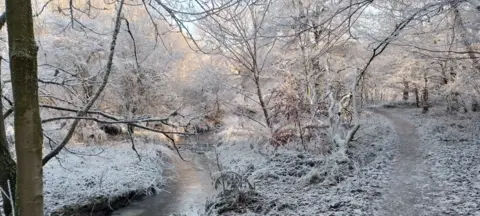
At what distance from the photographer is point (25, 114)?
3.52ft

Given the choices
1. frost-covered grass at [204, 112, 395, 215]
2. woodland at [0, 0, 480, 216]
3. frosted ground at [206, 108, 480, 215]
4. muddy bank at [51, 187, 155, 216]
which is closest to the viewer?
woodland at [0, 0, 480, 216]

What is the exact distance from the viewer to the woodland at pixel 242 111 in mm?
2316

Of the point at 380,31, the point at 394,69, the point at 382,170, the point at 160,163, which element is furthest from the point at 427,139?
the point at 394,69

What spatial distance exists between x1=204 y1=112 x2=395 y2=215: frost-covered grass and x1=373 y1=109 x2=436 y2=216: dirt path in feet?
0.77

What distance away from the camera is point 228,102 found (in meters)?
20.6

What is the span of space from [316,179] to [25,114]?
7.64 meters

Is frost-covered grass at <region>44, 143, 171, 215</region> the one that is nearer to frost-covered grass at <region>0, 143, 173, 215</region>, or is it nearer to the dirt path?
frost-covered grass at <region>0, 143, 173, 215</region>

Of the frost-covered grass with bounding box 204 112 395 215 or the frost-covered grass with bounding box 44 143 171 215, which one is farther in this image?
the frost-covered grass with bounding box 44 143 171 215

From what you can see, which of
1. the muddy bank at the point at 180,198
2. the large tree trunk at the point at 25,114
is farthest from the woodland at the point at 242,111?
the muddy bank at the point at 180,198

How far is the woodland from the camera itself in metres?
2.32

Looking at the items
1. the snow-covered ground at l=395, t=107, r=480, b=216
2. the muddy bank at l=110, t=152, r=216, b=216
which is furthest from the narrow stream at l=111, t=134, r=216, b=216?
the snow-covered ground at l=395, t=107, r=480, b=216

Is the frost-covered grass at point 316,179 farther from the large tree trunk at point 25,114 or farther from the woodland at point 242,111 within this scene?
the large tree trunk at point 25,114

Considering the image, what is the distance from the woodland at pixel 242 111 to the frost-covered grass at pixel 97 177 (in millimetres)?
52

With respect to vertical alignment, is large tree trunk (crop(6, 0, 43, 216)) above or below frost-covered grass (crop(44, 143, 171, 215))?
above
